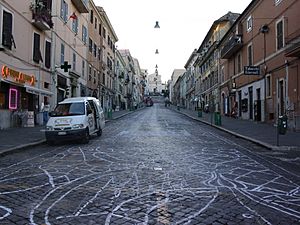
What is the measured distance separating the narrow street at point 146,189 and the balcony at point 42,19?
13.7m

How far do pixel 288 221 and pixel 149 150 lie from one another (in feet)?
26.6

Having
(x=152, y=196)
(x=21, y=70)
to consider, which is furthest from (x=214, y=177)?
(x=21, y=70)

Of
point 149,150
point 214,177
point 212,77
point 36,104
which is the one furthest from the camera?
point 212,77

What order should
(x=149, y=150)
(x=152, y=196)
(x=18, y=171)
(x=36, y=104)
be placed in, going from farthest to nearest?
(x=36, y=104) < (x=149, y=150) < (x=18, y=171) < (x=152, y=196)

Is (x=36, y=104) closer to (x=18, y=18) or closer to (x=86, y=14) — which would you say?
(x=18, y=18)

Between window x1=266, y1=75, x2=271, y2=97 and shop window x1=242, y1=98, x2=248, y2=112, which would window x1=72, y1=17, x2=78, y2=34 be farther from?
window x1=266, y1=75, x2=271, y2=97

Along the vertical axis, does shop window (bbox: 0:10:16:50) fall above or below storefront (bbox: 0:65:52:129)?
above

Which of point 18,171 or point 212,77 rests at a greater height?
point 212,77

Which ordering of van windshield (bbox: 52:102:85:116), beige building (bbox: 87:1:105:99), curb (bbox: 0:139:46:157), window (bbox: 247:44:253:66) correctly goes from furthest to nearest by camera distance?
1. beige building (bbox: 87:1:105:99)
2. window (bbox: 247:44:253:66)
3. van windshield (bbox: 52:102:85:116)
4. curb (bbox: 0:139:46:157)

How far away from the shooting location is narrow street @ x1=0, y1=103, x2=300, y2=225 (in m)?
5.26

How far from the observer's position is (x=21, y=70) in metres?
21.8

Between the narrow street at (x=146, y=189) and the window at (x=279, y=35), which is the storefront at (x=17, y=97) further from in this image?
the window at (x=279, y=35)

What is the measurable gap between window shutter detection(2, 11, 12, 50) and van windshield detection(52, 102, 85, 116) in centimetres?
556

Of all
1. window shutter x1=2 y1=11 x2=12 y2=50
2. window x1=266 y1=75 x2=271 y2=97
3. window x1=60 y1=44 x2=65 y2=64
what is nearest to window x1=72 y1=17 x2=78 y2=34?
window x1=60 y1=44 x2=65 y2=64
